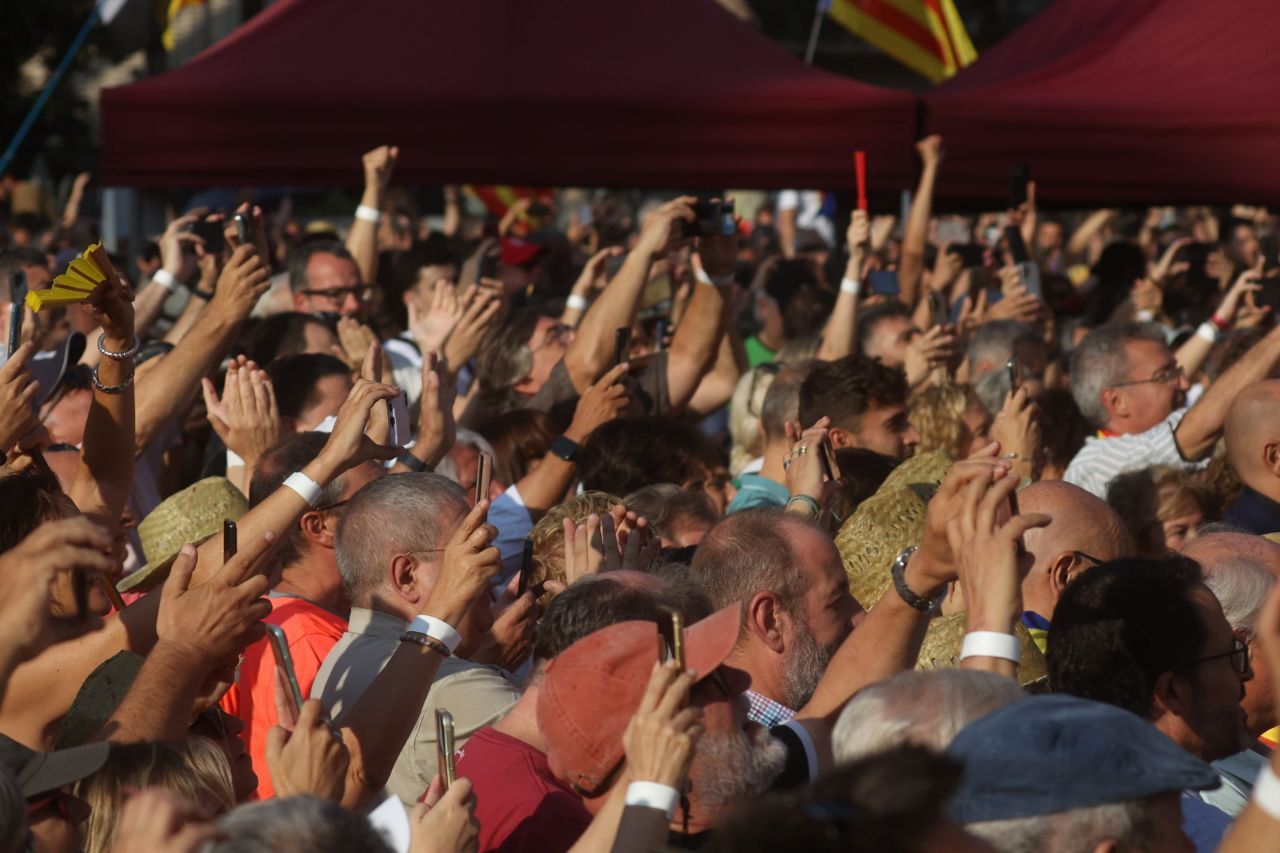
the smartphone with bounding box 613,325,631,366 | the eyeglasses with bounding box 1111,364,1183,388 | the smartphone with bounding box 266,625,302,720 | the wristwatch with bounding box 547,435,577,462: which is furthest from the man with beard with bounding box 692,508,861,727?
the eyeglasses with bounding box 1111,364,1183,388

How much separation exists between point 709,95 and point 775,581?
14.9ft

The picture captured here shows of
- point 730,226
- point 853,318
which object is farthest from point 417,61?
point 853,318

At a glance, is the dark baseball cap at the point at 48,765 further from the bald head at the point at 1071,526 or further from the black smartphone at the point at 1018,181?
the black smartphone at the point at 1018,181

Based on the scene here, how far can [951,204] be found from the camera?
10.4 metres

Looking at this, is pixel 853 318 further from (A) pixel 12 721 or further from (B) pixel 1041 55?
(A) pixel 12 721

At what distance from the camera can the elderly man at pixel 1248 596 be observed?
3910 mm

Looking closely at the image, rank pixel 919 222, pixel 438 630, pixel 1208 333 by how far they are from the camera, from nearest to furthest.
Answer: pixel 438 630
pixel 1208 333
pixel 919 222

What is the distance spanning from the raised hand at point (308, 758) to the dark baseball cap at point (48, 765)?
0.27 metres

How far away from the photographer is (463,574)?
3.51 metres

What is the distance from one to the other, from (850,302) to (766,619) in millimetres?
4291

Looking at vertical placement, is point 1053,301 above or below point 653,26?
below

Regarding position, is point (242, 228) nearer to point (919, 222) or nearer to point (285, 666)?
point (285, 666)

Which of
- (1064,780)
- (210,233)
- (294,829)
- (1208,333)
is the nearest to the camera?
(294,829)

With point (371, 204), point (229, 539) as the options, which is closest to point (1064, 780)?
point (229, 539)
